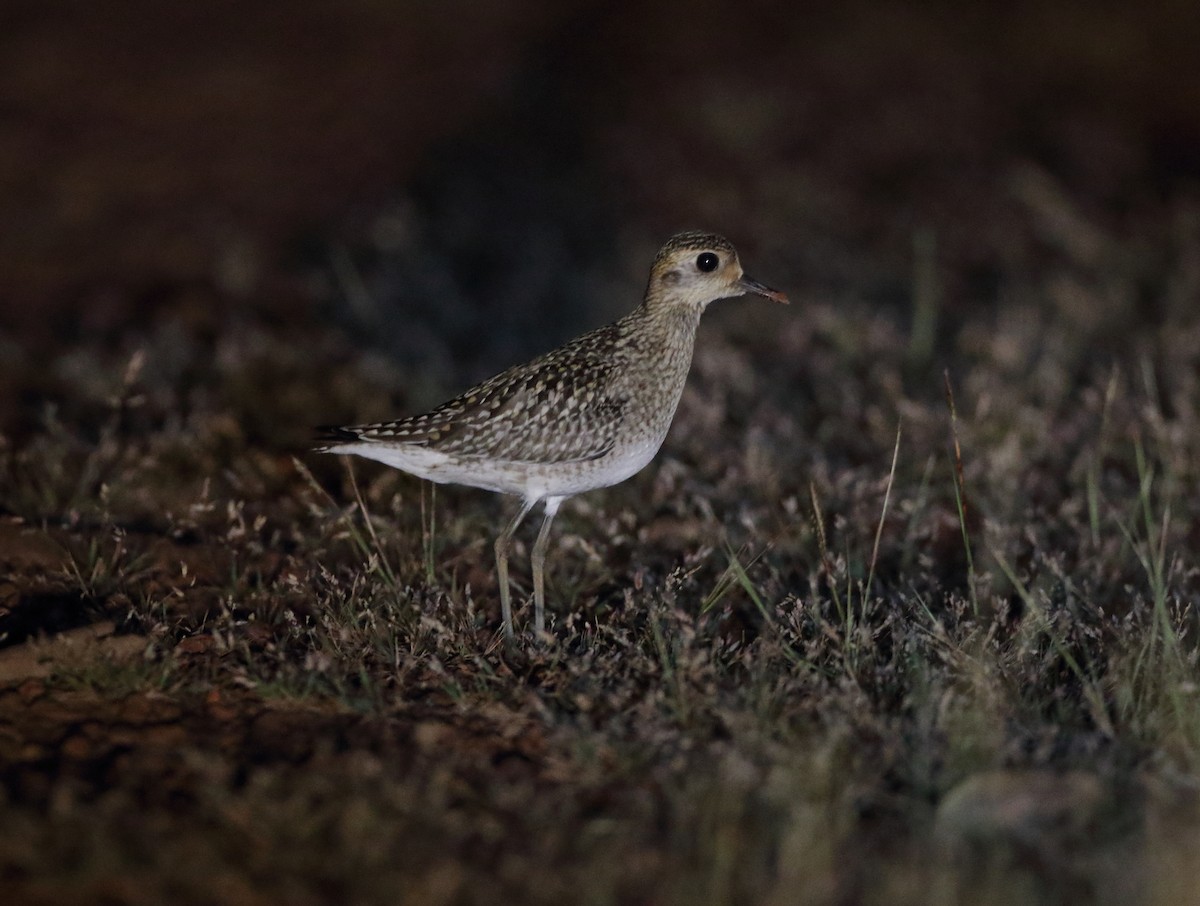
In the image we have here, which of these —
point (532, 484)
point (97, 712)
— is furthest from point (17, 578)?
point (532, 484)

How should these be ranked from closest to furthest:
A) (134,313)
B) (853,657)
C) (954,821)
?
(954,821)
(853,657)
(134,313)

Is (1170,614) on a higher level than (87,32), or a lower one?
lower

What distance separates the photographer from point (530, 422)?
530 centimetres

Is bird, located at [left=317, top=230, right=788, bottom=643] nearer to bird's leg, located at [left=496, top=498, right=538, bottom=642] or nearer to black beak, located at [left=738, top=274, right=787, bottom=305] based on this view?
bird's leg, located at [left=496, top=498, right=538, bottom=642]

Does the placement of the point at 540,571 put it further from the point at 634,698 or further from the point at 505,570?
the point at 634,698

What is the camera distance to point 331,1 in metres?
17.9

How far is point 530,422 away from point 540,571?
611mm

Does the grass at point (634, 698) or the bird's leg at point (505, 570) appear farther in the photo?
the bird's leg at point (505, 570)

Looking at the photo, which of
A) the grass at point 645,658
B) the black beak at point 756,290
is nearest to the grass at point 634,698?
the grass at point 645,658

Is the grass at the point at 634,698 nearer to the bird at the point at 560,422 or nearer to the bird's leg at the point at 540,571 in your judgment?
the bird's leg at the point at 540,571

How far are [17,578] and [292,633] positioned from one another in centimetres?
124

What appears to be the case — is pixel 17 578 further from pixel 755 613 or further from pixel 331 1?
pixel 331 1

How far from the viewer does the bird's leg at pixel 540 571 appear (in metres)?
5.21

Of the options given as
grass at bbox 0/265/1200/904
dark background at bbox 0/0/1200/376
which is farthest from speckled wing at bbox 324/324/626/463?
dark background at bbox 0/0/1200/376
